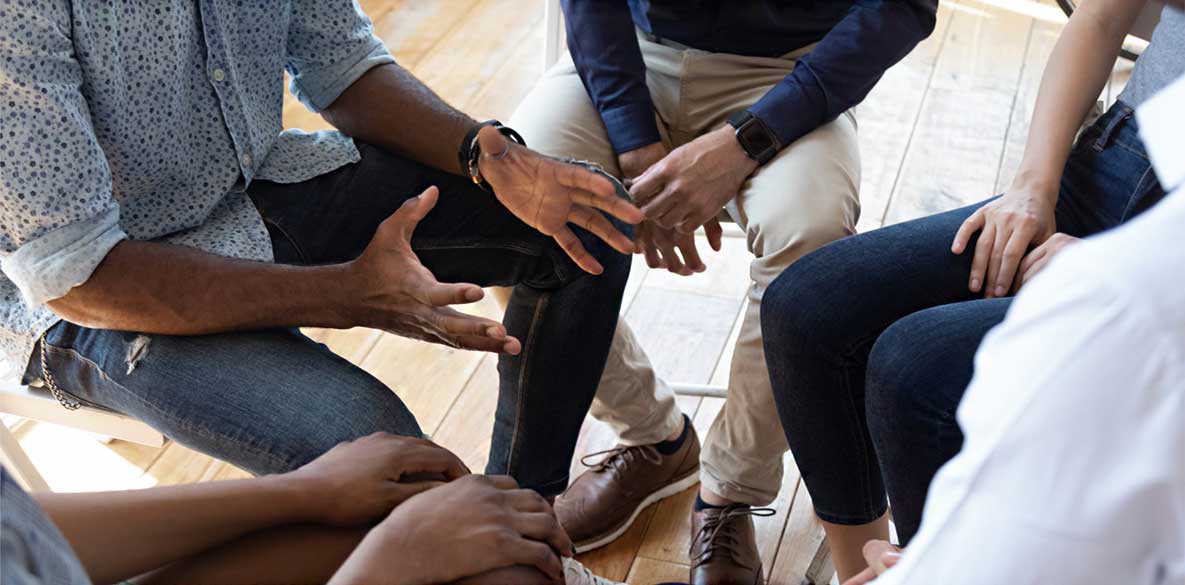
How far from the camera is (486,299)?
1970 mm

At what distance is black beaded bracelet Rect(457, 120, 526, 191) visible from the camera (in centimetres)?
131

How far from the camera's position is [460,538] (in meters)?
0.88

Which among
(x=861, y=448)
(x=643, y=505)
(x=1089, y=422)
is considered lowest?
(x=643, y=505)

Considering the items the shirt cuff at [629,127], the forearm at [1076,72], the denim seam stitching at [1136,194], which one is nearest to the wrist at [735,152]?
the shirt cuff at [629,127]

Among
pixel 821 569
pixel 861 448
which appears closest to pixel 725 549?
pixel 821 569

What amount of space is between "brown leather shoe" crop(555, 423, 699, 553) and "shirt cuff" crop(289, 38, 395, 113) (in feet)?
2.11

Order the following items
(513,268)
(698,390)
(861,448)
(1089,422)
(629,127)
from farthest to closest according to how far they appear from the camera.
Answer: (698,390)
(629,127)
(513,268)
(861,448)
(1089,422)

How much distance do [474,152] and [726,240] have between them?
0.91 meters

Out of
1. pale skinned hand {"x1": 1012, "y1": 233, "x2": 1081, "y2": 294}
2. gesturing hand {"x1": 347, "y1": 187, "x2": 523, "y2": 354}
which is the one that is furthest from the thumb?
pale skinned hand {"x1": 1012, "y1": 233, "x2": 1081, "y2": 294}

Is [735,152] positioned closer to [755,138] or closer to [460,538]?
[755,138]

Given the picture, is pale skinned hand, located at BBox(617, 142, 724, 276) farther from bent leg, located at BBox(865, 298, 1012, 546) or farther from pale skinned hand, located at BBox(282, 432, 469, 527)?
pale skinned hand, located at BBox(282, 432, 469, 527)

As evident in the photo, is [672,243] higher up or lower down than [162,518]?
lower down

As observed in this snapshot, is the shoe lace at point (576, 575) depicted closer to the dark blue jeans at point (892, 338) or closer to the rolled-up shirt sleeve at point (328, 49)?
the dark blue jeans at point (892, 338)

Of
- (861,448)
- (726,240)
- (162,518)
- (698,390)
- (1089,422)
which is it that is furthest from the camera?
(726,240)
